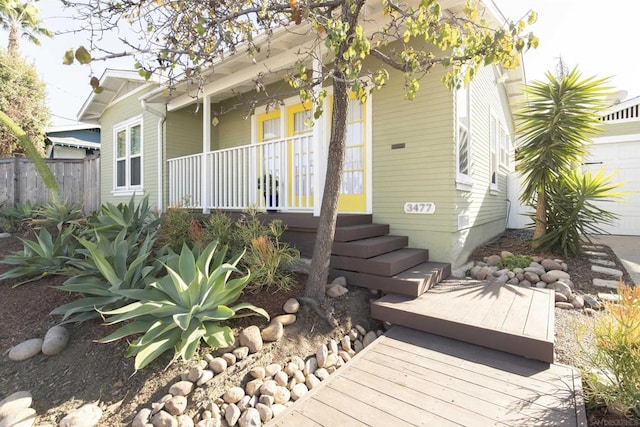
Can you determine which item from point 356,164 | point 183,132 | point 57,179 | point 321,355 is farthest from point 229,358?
point 57,179

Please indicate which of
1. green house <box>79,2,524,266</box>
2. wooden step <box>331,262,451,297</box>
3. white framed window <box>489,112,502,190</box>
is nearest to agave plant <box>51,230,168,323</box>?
green house <box>79,2,524,266</box>

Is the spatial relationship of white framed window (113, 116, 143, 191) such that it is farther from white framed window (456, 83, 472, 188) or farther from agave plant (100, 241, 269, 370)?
white framed window (456, 83, 472, 188)

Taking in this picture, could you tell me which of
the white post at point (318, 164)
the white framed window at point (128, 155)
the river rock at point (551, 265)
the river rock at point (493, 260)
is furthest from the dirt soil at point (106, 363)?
the white framed window at point (128, 155)

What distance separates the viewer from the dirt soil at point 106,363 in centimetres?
214

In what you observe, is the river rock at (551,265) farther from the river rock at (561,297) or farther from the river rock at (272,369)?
the river rock at (272,369)

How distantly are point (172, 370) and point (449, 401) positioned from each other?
196 centimetres

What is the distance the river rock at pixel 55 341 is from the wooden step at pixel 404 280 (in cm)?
267

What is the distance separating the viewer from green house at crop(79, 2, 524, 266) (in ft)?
14.5

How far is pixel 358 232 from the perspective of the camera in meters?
4.17

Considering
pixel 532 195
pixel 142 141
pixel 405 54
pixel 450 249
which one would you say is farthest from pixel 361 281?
pixel 142 141

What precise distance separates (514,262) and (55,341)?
545cm

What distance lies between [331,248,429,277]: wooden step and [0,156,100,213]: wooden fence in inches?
288

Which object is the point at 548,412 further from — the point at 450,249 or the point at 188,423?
the point at 450,249

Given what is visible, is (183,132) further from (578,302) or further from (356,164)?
(578,302)
